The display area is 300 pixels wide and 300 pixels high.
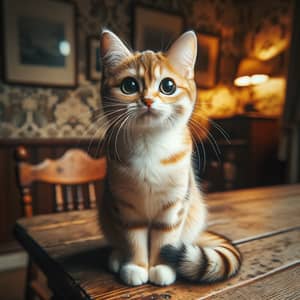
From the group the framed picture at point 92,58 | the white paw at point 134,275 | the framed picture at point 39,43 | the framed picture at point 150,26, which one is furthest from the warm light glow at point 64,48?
the white paw at point 134,275

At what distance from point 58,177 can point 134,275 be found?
0.68 m

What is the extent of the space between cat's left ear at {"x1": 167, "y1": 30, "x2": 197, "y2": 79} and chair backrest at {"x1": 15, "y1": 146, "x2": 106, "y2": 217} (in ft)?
2.33

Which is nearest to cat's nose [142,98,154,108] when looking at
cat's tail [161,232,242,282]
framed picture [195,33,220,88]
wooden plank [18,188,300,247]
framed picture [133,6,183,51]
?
cat's tail [161,232,242,282]

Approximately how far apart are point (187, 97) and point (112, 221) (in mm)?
241

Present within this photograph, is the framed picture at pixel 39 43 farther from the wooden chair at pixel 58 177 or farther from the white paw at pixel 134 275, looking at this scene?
the white paw at pixel 134 275

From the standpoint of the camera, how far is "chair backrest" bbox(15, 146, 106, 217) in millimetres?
956

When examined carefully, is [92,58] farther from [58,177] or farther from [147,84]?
[147,84]

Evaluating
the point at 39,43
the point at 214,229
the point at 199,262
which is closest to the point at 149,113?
the point at 199,262

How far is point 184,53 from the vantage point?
42 centimetres

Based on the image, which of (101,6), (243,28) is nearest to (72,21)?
(101,6)

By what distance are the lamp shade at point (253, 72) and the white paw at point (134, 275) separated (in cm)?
216

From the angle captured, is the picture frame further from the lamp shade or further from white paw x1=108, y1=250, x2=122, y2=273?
white paw x1=108, y1=250, x2=122, y2=273

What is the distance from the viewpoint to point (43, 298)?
3.21ft

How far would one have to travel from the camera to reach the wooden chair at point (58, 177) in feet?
3.14
